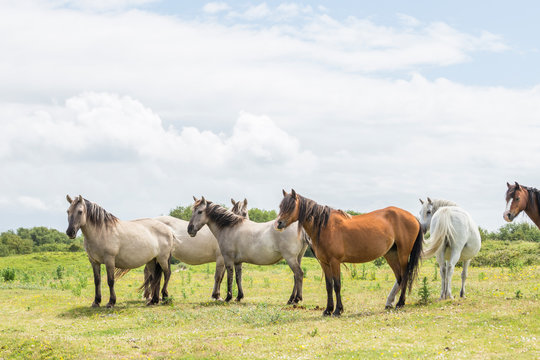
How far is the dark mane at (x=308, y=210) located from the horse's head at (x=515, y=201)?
4.44m

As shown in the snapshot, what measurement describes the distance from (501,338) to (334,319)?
139 inches

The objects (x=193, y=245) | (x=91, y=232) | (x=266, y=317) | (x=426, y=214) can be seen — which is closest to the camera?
(x=266, y=317)

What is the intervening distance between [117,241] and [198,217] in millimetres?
2259

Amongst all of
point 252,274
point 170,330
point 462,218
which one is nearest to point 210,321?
point 170,330

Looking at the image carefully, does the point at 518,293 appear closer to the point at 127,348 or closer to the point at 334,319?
the point at 334,319

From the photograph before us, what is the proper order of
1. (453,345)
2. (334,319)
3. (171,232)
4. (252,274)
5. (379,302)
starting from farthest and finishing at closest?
(252,274), (171,232), (379,302), (334,319), (453,345)

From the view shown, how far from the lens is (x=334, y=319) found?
11766mm

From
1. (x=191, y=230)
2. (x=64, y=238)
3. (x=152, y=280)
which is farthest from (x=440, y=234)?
(x=64, y=238)

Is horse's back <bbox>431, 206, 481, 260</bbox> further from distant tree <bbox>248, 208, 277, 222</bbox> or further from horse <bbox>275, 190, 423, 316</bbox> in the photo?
distant tree <bbox>248, 208, 277, 222</bbox>

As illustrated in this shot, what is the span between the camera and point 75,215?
46.3ft

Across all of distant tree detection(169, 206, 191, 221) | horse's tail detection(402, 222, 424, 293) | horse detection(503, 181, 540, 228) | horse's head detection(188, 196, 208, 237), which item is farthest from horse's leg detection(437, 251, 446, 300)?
distant tree detection(169, 206, 191, 221)

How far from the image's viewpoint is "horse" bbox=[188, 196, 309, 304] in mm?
15023

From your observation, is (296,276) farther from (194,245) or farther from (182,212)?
(182,212)

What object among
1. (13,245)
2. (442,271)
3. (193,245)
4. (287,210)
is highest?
(287,210)
